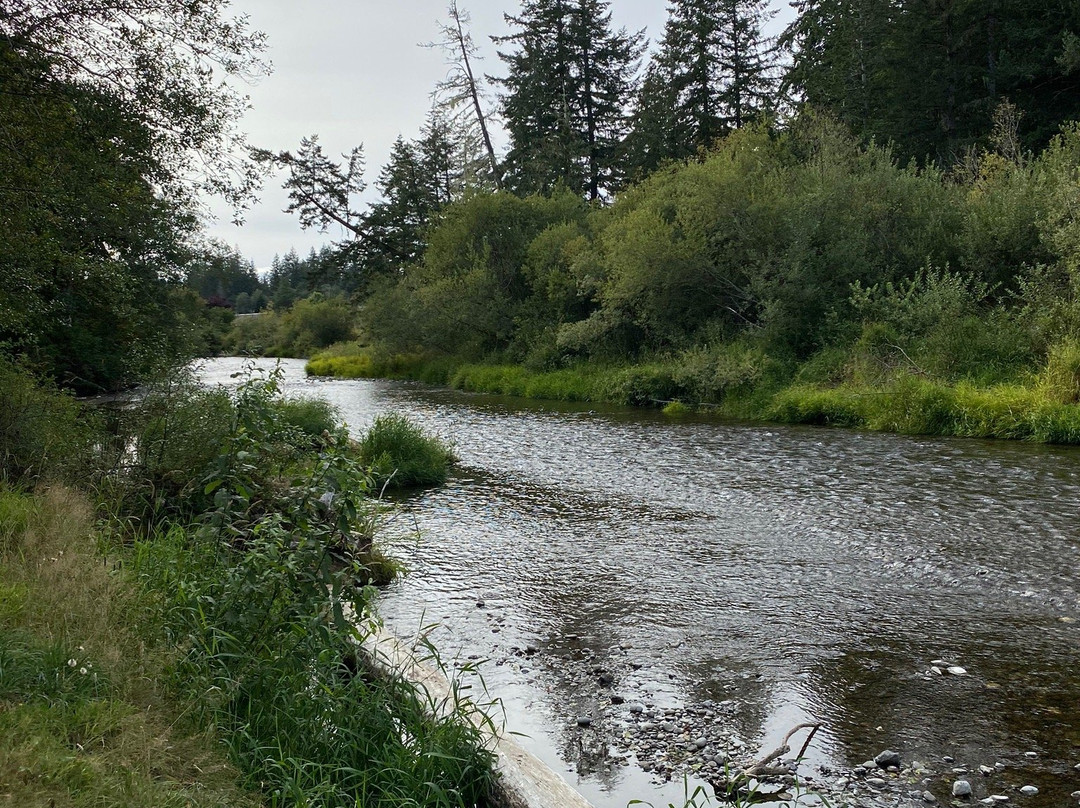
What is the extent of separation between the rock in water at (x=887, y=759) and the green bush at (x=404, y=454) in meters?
9.38

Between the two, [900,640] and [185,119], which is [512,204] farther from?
[900,640]

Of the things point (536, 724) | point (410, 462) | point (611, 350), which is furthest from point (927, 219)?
point (536, 724)

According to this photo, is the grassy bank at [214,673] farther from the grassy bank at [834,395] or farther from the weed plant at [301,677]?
the grassy bank at [834,395]

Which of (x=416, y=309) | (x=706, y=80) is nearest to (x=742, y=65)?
(x=706, y=80)

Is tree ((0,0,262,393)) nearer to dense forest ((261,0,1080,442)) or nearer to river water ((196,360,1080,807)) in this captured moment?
river water ((196,360,1080,807))

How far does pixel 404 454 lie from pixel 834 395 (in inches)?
431

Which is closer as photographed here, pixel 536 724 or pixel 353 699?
pixel 353 699

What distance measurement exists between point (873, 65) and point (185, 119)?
3357 cm

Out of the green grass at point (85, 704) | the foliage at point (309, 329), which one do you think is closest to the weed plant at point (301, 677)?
the green grass at point (85, 704)

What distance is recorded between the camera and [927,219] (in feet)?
70.7

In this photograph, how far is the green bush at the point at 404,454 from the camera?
13.0m

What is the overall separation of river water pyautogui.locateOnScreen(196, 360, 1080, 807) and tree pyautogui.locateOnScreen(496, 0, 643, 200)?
32.4m

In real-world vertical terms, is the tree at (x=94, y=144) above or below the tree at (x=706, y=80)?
below

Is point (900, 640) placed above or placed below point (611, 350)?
below
